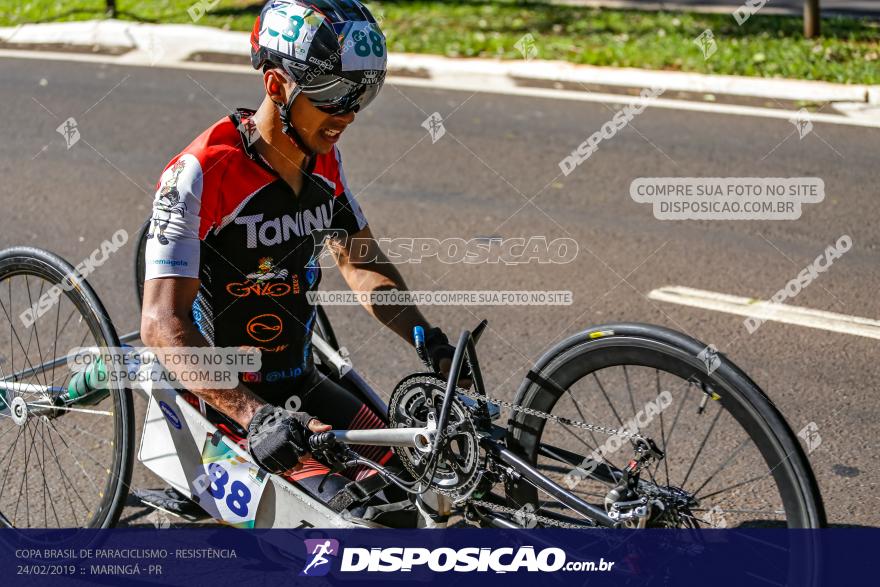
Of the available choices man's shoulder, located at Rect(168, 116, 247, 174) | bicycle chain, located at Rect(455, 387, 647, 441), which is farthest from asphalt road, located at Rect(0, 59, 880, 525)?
man's shoulder, located at Rect(168, 116, 247, 174)

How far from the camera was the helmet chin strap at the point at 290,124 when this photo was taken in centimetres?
354

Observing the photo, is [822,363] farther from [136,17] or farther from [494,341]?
[136,17]

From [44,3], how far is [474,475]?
39.0 feet

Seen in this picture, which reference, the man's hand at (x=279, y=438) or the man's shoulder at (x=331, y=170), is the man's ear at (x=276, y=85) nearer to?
the man's shoulder at (x=331, y=170)

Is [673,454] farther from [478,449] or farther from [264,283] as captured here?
[264,283]

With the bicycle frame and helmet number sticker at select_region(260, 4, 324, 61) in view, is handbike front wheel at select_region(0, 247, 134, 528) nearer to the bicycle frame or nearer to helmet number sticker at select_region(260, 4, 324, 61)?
the bicycle frame

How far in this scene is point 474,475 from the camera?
3.45 meters

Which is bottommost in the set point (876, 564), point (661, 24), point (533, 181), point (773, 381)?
point (876, 564)

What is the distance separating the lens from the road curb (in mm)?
9562

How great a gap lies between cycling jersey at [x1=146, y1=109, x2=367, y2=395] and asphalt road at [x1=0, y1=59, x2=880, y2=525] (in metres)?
1.46

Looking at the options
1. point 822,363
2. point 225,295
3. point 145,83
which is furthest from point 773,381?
point 145,83

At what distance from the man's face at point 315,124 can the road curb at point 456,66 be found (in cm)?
663

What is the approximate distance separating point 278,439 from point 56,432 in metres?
1.50

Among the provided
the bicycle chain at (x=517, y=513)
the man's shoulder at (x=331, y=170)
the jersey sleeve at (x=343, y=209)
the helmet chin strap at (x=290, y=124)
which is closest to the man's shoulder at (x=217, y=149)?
the helmet chin strap at (x=290, y=124)
